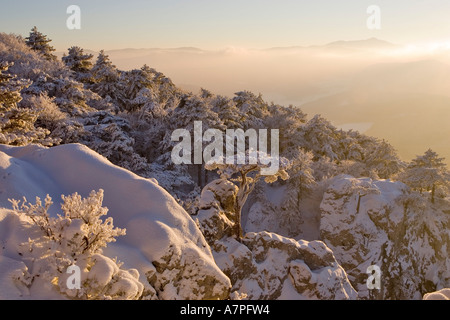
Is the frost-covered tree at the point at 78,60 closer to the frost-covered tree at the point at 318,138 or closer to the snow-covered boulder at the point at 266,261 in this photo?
the frost-covered tree at the point at 318,138

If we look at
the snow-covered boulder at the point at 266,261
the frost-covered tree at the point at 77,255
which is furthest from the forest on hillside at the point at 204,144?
the frost-covered tree at the point at 77,255

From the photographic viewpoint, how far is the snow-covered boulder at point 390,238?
2703cm

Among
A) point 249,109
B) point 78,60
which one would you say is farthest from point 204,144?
point 78,60

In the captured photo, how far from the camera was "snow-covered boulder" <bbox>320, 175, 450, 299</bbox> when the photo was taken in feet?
88.7

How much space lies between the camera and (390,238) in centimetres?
2816

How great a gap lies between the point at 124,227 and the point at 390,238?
1109 inches

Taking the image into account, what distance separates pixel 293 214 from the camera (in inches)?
1289

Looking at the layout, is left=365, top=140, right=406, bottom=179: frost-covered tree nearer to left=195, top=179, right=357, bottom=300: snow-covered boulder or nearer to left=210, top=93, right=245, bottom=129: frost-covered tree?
left=210, top=93, right=245, bottom=129: frost-covered tree

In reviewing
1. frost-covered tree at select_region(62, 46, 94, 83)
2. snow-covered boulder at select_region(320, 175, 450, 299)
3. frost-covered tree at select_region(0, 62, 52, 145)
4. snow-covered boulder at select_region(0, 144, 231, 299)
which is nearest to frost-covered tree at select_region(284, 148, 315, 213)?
snow-covered boulder at select_region(320, 175, 450, 299)

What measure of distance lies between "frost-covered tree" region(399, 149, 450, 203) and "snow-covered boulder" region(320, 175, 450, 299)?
1.19 m

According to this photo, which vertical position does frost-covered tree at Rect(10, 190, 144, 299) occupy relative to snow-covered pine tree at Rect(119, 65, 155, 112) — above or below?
below

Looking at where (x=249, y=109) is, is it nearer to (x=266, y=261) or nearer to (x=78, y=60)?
(x=78, y=60)

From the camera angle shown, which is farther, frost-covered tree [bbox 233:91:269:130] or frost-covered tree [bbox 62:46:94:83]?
frost-covered tree [bbox 62:46:94:83]
